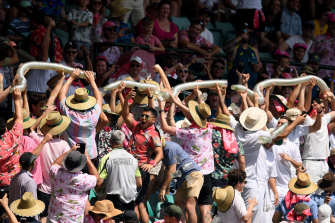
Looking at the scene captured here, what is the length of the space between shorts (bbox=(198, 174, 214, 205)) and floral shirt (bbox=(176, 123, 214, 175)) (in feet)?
0.37

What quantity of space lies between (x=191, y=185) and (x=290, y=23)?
733 centimetres

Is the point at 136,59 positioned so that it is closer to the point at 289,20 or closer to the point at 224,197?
the point at 224,197

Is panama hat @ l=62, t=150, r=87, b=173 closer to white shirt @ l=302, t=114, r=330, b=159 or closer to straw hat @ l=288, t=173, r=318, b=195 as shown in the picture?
straw hat @ l=288, t=173, r=318, b=195

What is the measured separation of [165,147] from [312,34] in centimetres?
712

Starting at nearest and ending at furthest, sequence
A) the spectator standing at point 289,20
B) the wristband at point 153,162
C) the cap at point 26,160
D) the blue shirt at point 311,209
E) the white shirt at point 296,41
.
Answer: the cap at point 26,160
the wristband at point 153,162
the blue shirt at point 311,209
the white shirt at point 296,41
the spectator standing at point 289,20

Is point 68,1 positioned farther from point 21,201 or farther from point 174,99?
point 21,201

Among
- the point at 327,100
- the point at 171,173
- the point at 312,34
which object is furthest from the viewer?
the point at 312,34

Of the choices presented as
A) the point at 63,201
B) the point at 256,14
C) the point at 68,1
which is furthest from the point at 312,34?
the point at 63,201

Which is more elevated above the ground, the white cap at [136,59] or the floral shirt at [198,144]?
the white cap at [136,59]

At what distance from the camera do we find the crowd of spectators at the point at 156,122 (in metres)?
10.7

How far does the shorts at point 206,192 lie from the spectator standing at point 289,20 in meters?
6.59

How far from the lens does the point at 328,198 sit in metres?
12.4

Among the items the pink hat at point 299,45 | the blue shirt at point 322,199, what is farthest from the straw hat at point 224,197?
the pink hat at point 299,45

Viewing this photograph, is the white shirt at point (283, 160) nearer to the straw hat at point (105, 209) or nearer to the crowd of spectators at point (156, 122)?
the crowd of spectators at point (156, 122)
